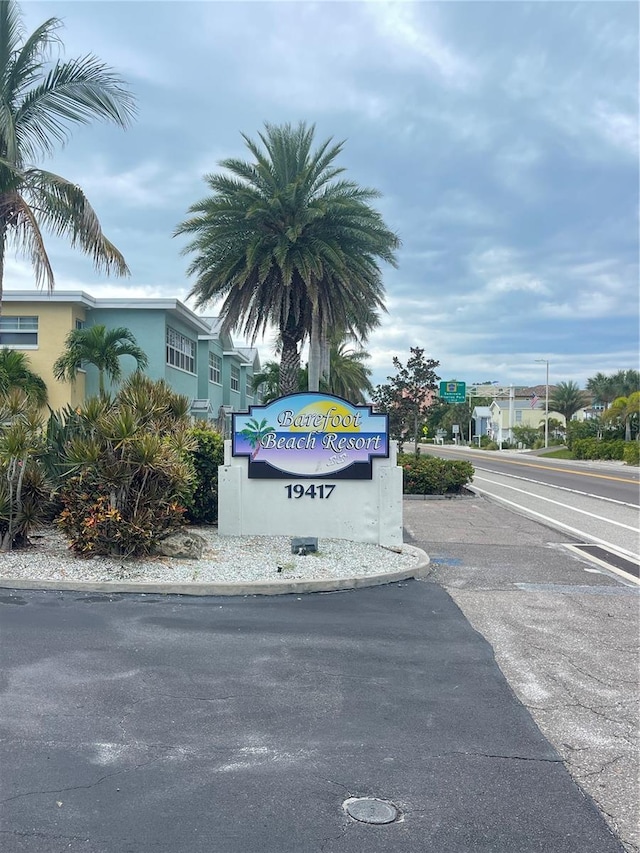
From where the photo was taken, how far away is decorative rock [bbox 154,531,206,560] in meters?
9.64

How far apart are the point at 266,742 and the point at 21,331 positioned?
81.9ft

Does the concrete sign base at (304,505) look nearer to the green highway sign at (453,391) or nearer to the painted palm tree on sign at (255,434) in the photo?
the painted palm tree on sign at (255,434)

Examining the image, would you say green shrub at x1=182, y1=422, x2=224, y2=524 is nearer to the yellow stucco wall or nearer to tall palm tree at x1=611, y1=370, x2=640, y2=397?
the yellow stucco wall

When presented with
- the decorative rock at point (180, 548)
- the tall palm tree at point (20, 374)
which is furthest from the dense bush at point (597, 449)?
the decorative rock at point (180, 548)

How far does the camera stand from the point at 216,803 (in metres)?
3.71

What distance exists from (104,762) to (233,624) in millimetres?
3017

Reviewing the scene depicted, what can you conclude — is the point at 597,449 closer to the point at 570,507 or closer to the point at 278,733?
the point at 570,507

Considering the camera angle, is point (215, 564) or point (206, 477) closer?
point (215, 564)

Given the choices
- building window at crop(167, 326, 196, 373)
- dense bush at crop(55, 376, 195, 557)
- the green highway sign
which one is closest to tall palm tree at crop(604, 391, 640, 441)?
the green highway sign

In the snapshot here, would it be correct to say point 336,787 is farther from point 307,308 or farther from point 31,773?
point 307,308

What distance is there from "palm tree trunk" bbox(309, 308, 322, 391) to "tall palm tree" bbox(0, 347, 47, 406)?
8881 mm

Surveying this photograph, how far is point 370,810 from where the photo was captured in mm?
3682

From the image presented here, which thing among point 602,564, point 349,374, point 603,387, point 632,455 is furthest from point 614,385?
point 602,564

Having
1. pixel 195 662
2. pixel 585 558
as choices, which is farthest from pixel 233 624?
pixel 585 558
